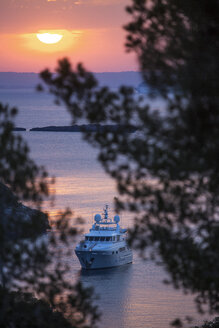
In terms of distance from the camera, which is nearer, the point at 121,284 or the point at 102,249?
the point at 121,284

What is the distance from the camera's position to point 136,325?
2597 cm

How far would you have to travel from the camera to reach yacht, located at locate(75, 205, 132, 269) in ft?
120

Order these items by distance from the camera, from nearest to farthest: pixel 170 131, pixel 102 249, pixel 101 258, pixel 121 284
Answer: pixel 170 131, pixel 121 284, pixel 101 258, pixel 102 249

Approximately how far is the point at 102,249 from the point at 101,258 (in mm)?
608

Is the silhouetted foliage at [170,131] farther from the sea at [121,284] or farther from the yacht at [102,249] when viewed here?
the yacht at [102,249]

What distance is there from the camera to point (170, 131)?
657 centimetres

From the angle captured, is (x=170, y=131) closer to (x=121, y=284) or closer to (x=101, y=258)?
(x=121, y=284)

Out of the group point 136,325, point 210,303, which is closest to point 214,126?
point 210,303

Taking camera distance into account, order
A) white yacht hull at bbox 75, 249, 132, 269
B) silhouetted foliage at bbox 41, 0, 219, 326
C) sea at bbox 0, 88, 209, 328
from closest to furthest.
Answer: silhouetted foliage at bbox 41, 0, 219, 326, sea at bbox 0, 88, 209, 328, white yacht hull at bbox 75, 249, 132, 269

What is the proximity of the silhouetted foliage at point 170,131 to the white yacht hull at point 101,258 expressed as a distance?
29.9 meters

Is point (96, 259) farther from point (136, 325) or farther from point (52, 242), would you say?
point (52, 242)

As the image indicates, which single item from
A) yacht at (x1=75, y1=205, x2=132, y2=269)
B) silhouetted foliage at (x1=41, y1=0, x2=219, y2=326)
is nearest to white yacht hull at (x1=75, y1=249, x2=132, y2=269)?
yacht at (x1=75, y1=205, x2=132, y2=269)

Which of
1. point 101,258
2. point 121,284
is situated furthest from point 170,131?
point 101,258

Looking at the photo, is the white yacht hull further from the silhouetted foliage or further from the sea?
the silhouetted foliage
